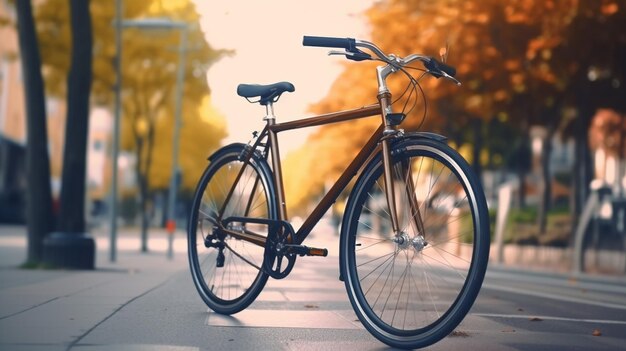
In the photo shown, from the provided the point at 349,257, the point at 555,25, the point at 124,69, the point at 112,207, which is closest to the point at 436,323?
the point at 349,257

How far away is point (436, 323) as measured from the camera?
4.88 meters

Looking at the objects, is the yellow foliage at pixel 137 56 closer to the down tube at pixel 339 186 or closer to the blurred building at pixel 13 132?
the blurred building at pixel 13 132

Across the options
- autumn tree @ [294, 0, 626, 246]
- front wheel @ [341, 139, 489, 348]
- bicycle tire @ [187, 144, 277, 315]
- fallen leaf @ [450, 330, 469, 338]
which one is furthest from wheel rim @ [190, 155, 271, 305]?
autumn tree @ [294, 0, 626, 246]

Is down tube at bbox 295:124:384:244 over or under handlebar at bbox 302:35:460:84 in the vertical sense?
under

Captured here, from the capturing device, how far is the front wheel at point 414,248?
15.9 ft

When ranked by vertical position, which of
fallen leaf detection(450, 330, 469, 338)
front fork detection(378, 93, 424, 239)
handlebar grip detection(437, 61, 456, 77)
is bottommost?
fallen leaf detection(450, 330, 469, 338)

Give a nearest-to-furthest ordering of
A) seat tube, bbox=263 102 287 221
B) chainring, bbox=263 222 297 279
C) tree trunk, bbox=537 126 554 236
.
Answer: chainring, bbox=263 222 297 279
seat tube, bbox=263 102 287 221
tree trunk, bbox=537 126 554 236

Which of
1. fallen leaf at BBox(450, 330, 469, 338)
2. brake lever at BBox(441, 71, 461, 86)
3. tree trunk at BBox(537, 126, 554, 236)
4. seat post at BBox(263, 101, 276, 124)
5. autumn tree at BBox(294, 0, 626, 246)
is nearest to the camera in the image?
brake lever at BBox(441, 71, 461, 86)

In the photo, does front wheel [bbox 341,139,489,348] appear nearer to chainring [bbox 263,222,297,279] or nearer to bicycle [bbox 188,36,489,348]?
bicycle [bbox 188,36,489,348]

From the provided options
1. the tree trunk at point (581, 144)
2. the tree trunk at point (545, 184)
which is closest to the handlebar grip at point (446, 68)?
the tree trunk at point (581, 144)

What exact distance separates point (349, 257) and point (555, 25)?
14.8m

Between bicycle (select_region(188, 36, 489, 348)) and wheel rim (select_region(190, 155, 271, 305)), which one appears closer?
bicycle (select_region(188, 36, 489, 348))

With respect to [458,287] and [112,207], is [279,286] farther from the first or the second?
[112,207]

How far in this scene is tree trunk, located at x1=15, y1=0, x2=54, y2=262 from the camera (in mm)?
13719
